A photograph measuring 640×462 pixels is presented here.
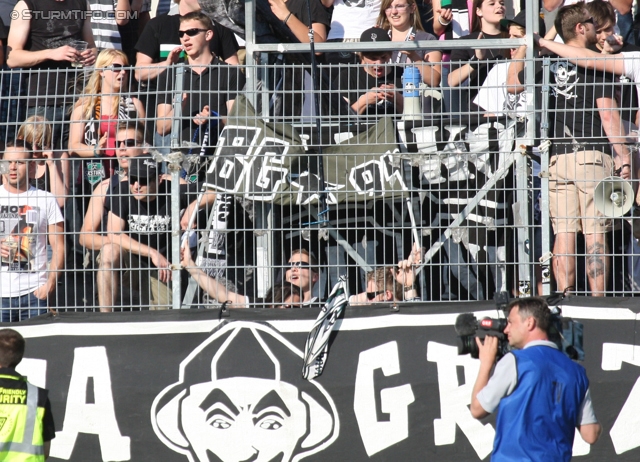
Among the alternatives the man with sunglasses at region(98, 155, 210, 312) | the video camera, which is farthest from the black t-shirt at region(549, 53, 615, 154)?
the man with sunglasses at region(98, 155, 210, 312)

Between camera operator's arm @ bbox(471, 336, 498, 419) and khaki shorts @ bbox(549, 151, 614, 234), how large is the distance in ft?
7.43

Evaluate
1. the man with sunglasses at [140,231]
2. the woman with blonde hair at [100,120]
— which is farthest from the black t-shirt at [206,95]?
the man with sunglasses at [140,231]

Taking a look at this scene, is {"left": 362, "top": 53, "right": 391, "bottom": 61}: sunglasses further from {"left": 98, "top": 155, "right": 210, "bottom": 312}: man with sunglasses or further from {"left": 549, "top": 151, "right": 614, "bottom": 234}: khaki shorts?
{"left": 98, "top": 155, "right": 210, "bottom": 312}: man with sunglasses

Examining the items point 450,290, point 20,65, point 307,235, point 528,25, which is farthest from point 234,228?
point 20,65

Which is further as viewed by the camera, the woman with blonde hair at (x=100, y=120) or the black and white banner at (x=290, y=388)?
the woman with blonde hair at (x=100, y=120)

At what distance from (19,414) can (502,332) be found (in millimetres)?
2836

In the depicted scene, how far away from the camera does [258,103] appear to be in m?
8.15

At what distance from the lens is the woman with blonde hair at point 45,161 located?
759 cm

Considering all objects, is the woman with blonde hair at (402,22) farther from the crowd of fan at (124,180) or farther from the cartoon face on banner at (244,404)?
the cartoon face on banner at (244,404)

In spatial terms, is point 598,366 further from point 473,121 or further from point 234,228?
point 234,228

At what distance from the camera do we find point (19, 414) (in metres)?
5.65

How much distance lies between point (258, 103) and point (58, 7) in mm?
3379

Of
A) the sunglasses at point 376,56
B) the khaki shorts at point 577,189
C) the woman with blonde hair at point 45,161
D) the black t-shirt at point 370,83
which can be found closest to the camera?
the khaki shorts at point 577,189

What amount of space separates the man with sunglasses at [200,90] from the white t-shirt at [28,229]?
1.07 metres
